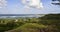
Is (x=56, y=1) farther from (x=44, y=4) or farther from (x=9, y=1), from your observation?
(x=9, y=1)

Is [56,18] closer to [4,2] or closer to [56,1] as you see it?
[56,1]

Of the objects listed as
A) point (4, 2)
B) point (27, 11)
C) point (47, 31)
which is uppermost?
point (4, 2)

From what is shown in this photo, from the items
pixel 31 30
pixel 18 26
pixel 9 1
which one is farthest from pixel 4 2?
pixel 31 30

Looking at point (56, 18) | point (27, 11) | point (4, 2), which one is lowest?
point (56, 18)

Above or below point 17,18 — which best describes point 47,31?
below

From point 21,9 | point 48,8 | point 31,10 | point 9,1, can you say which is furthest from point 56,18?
point 9,1

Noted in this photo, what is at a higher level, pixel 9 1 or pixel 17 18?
pixel 9 1
